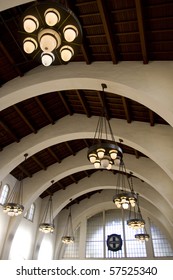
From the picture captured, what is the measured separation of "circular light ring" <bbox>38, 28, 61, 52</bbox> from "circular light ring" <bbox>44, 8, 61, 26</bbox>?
0.12m

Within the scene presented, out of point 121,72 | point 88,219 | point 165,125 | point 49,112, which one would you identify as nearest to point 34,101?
point 49,112

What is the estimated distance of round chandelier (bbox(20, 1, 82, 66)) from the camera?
4164mm

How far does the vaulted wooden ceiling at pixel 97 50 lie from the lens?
6854 millimetres

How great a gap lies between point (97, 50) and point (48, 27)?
443cm

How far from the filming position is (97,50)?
8.44 m

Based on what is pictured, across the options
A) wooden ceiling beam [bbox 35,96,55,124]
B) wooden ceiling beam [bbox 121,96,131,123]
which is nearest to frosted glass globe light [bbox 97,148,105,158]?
wooden ceiling beam [bbox 121,96,131,123]

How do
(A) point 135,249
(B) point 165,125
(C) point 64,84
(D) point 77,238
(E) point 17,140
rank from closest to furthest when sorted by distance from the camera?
1. (C) point 64,84
2. (B) point 165,125
3. (E) point 17,140
4. (A) point 135,249
5. (D) point 77,238

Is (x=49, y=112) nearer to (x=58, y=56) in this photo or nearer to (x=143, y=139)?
(x=143, y=139)

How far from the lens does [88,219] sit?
2162cm

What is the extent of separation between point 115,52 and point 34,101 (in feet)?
15.0

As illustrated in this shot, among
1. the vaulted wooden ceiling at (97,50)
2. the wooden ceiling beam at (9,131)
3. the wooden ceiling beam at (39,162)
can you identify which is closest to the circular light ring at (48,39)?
the vaulted wooden ceiling at (97,50)

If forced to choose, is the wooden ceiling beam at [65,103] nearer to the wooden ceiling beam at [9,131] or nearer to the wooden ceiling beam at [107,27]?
the wooden ceiling beam at [9,131]

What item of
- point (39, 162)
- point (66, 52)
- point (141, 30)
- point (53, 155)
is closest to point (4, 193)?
point (39, 162)

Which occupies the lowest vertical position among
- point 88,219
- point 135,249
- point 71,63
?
point 135,249
